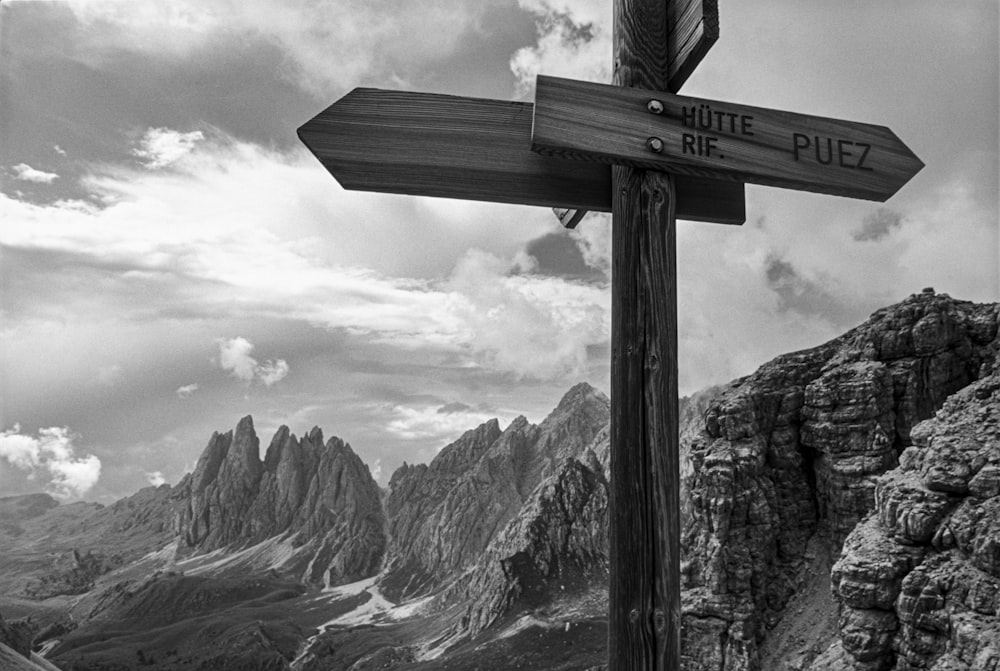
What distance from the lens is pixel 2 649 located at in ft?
343

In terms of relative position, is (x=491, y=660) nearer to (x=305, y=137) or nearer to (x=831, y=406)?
(x=831, y=406)

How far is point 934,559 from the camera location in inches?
2291

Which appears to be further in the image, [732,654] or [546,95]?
[732,654]

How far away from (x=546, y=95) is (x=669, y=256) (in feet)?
3.86

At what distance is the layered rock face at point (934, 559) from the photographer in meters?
53.4

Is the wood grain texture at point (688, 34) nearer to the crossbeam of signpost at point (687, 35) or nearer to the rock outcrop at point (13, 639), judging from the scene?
the crossbeam of signpost at point (687, 35)

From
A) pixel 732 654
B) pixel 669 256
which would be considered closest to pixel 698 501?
pixel 732 654

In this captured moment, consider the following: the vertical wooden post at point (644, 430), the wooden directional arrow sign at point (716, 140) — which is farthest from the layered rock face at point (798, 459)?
the vertical wooden post at point (644, 430)

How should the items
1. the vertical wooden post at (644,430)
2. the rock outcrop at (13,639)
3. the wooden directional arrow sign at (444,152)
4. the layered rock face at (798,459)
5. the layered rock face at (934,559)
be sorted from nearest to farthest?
the vertical wooden post at (644,430), the wooden directional arrow sign at (444,152), the layered rock face at (934,559), the layered rock face at (798,459), the rock outcrop at (13,639)

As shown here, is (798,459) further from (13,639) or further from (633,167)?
(13,639)

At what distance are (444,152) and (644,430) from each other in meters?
1.98

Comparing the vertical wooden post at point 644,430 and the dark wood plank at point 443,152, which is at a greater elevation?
the dark wood plank at point 443,152

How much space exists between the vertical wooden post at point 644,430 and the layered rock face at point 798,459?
95664 millimetres

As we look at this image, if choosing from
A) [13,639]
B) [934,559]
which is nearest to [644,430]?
[934,559]
